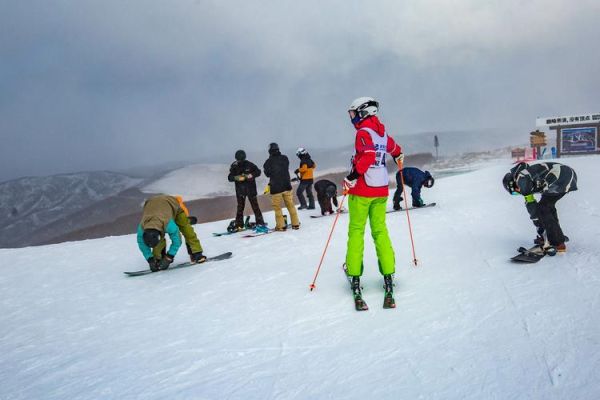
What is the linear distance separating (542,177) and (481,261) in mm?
1437

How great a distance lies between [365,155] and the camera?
13.8 feet

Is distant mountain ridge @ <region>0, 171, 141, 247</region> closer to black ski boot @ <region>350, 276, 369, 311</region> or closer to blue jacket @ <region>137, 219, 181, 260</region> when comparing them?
blue jacket @ <region>137, 219, 181, 260</region>

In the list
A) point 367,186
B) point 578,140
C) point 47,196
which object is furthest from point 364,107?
point 47,196

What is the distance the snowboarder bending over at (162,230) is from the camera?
6039mm

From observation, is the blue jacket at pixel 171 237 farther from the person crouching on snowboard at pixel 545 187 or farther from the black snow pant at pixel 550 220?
the black snow pant at pixel 550 220

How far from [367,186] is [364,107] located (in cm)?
93

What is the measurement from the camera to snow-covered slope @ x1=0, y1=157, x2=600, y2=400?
9.27 ft

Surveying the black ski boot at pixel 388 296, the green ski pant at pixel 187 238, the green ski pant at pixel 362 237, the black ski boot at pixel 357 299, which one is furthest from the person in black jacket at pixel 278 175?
the black ski boot at pixel 388 296

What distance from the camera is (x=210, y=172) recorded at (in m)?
115

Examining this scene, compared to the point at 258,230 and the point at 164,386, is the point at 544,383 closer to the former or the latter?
the point at 164,386

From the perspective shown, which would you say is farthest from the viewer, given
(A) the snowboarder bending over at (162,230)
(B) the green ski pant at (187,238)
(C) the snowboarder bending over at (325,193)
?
(C) the snowboarder bending over at (325,193)

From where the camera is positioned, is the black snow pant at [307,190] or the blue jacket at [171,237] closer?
the blue jacket at [171,237]

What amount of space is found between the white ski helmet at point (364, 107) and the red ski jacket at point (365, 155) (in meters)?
0.06

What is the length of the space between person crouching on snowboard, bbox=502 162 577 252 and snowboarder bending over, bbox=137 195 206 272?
17.4ft
